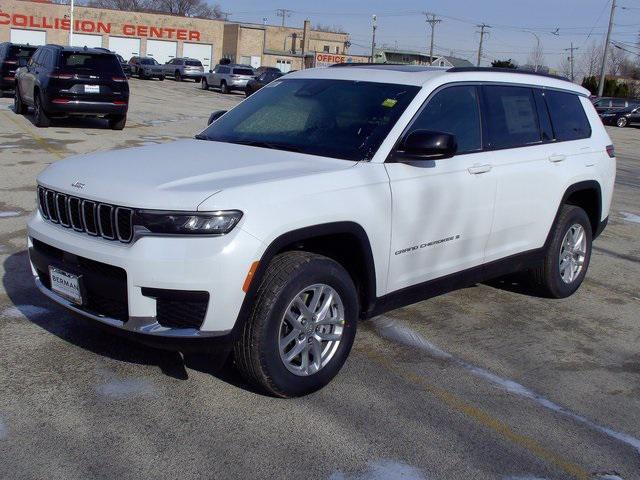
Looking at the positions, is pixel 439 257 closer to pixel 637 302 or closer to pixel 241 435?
pixel 241 435

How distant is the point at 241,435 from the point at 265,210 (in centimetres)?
115

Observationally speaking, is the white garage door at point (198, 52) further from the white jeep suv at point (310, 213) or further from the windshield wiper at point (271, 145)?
the windshield wiper at point (271, 145)

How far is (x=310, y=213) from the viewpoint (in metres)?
4.13

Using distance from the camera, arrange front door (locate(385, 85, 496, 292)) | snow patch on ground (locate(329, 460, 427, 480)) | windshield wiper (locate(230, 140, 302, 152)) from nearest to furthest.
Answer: snow patch on ground (locate(329, 460, 427, 480)) < front door (locate(385, 85, 496, 292)) < windshield wiper (locate(230, 140, 302, 152))

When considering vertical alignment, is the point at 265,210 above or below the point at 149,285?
above

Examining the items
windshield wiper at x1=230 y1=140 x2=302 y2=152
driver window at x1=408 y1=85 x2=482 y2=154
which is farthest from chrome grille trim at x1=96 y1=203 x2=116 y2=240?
driver window at x1=408 y1=85 x2=482 y2=154

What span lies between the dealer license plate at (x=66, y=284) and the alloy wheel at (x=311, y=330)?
44.3 inches

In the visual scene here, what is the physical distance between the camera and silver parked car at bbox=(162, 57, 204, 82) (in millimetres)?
51469

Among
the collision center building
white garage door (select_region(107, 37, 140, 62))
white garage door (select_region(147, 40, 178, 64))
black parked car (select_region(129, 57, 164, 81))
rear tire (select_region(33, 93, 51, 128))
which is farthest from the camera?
white garage door (select_region(147, 40, 178, 64))

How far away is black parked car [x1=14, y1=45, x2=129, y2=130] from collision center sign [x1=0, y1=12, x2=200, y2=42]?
51.2 meters

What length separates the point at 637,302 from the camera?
6.79m

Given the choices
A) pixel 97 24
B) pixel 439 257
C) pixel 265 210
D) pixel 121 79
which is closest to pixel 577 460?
pixel 439 257

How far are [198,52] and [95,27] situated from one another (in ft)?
34.4

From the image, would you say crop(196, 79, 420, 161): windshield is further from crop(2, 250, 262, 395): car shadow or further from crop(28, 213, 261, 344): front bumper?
crop(2, 250, 262, 395): car shadow
